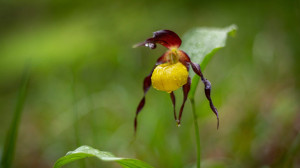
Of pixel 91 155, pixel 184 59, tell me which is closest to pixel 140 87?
pixel 184 59

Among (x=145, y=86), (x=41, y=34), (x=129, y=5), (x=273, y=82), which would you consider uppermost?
(x=129, y=5)

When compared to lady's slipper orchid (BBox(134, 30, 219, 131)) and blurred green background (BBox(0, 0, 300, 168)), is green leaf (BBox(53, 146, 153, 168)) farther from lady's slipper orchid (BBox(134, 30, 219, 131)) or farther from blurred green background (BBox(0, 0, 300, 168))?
blurred green background (BBox(0, 0, 300, 168))

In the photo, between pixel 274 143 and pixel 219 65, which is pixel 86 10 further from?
pixel 274 143

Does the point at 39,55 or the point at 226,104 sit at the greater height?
the point at 39,55

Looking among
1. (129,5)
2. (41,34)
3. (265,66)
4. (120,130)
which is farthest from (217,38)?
(41,34)

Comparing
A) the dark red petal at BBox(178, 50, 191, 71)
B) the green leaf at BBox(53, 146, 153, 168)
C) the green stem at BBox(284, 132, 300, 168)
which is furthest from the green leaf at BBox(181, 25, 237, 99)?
the green stem at BBox(284, 132, 300, 168)

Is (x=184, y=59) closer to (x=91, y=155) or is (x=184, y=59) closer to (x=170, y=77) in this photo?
(x=170, y=77)
